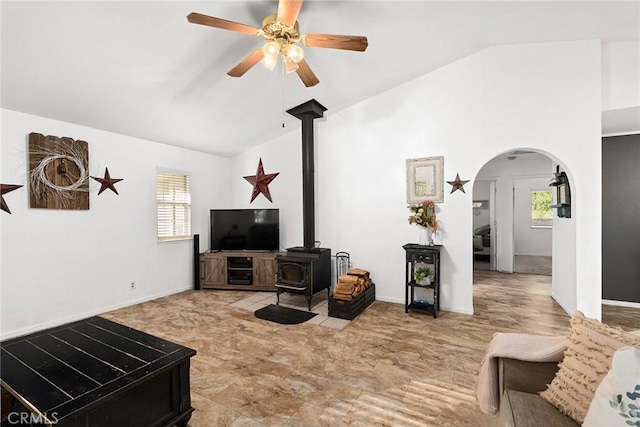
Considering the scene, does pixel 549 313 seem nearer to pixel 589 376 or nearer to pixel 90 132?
pixel 589 376

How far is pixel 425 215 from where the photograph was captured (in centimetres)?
391

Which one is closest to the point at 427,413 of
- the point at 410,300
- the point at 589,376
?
the point at 589,376

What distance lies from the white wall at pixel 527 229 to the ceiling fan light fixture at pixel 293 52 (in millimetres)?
8843

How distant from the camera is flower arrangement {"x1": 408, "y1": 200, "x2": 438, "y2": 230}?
3906 mm

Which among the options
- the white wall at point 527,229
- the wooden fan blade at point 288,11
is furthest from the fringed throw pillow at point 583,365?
the white wall at point 527,229

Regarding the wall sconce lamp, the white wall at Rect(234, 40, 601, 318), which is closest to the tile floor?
the white wall at Rect(234, 40, 601, 318)

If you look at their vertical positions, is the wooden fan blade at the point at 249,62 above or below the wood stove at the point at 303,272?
above

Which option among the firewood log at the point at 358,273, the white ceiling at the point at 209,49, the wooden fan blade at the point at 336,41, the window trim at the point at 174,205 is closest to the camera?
the wooden fan blade at the point at 336,41

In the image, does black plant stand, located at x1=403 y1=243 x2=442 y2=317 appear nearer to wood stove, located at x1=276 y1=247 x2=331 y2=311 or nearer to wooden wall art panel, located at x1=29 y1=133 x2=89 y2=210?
wood stove, located at x1=276 y1=247 x2=331 y2=311

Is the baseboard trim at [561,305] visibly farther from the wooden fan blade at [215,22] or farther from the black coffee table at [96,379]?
the wooden fan blade at [215,22]

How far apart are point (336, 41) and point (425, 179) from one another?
2.43 metres

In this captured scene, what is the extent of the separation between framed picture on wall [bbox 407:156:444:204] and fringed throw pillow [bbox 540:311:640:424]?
2816mm

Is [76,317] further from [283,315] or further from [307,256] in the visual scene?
[307,256]

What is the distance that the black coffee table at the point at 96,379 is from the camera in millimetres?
1392
